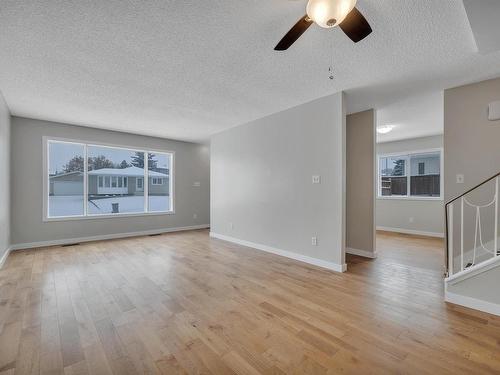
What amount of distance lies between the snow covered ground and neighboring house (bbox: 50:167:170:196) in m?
0.14

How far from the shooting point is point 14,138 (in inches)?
178

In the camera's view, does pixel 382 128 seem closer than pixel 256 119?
No

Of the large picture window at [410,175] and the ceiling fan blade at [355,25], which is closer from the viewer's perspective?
the ceiling fan blade at [355,25]

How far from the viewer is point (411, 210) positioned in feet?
20.4

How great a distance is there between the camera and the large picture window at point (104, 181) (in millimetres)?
5020

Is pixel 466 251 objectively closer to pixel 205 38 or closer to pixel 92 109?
pixel 205 38

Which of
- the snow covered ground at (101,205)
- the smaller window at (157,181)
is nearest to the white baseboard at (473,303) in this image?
the snow covered ground at (101,205)

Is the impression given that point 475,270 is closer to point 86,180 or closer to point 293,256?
point 293,256

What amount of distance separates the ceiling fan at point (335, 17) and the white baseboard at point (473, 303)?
8.84ft

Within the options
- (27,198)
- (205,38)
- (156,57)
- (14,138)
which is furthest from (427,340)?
(14,138)

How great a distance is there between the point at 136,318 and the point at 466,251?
4109 millimetres

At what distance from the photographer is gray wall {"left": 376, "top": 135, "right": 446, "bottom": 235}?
578 cm

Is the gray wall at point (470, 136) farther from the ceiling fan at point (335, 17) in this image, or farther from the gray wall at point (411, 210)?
the gray wall at point (411, 210)

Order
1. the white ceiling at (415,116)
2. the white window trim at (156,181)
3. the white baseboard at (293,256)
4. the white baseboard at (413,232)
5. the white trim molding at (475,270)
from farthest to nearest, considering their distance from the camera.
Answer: the white window trim at (156,181), the white baseboard at (413,232), the white ceiling at (415,116), the white baseboard at (293,256), the white trim molding at (475,270)
